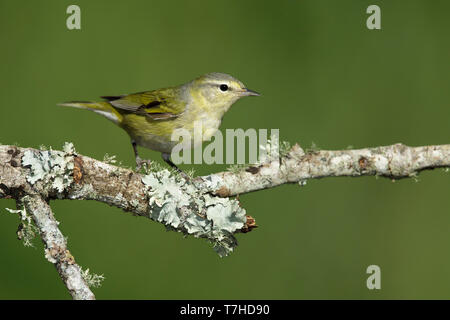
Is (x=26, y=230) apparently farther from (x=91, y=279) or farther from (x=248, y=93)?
(x=248, y=93)

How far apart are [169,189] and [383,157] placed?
1221 millimetres

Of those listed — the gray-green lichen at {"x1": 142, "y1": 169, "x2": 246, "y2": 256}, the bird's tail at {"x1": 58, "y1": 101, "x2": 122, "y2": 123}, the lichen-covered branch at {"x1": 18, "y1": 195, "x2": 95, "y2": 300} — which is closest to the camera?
the lichen-covered branch at {"x1": 18, "y1": 195, "x2": 95, "y2": 300}

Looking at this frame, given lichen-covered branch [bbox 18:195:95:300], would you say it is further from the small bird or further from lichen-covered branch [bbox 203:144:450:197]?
the small bird

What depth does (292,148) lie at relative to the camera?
2.88m

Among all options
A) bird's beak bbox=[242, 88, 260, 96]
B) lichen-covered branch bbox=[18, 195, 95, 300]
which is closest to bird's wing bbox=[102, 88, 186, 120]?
bird's beak bbox=[242, 88, 260, 96]

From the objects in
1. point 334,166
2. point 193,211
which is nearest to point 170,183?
point 193,211

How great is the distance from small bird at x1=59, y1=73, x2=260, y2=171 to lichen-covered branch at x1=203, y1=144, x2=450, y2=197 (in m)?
0.76

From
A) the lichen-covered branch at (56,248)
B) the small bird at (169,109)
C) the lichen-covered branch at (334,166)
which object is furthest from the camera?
the small bird at (169,109)

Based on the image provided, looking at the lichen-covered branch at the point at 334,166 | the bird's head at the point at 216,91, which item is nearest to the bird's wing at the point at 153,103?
the bird's head at the point at 216,91

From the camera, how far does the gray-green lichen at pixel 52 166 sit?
2252mm

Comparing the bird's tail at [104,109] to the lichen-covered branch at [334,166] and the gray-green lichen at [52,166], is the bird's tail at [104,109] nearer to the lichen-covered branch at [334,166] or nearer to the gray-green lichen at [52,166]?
the lichen-covered branch at [334,166]

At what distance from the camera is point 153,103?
3607mm

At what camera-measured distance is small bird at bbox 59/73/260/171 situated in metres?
3.49

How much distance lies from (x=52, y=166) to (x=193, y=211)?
0.72 meters
